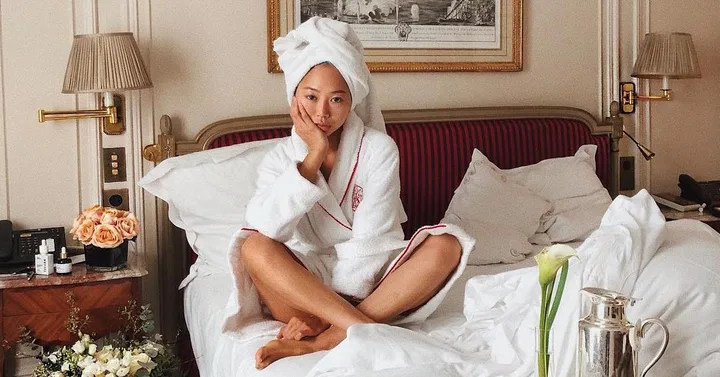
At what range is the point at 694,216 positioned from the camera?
416 centimetres

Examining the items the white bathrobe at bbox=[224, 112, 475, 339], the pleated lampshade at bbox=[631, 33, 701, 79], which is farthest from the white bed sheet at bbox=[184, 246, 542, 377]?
the pleated lampshade at bbox=[631, 33, 701, 79]

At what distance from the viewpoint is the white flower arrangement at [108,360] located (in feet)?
9.07

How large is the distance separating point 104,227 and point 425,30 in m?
1.62

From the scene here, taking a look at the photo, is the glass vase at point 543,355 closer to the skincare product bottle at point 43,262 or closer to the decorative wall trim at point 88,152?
the skincare product bottle at point 43,262

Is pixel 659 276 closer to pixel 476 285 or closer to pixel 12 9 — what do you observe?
pixel 476 285

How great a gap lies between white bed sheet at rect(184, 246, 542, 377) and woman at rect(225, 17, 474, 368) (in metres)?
0.08

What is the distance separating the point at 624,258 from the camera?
2316 mm

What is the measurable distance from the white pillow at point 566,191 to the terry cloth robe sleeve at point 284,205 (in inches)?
48.3

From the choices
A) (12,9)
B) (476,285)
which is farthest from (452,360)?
(12,9)

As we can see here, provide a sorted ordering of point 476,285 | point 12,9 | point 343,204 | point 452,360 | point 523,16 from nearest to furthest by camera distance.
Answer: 1. point 452,360
2. point 476,285
3. point 343,204
4. point 12,9
5. point 523,16

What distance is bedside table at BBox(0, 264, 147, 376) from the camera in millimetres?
3059

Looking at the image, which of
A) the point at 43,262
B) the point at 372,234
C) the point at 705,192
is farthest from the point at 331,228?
the point at 705,192

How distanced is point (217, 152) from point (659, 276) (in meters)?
1.71

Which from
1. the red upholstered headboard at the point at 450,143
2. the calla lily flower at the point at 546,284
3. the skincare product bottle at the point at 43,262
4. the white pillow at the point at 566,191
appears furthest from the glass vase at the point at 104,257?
the calla lily flower at the point at 546,284
